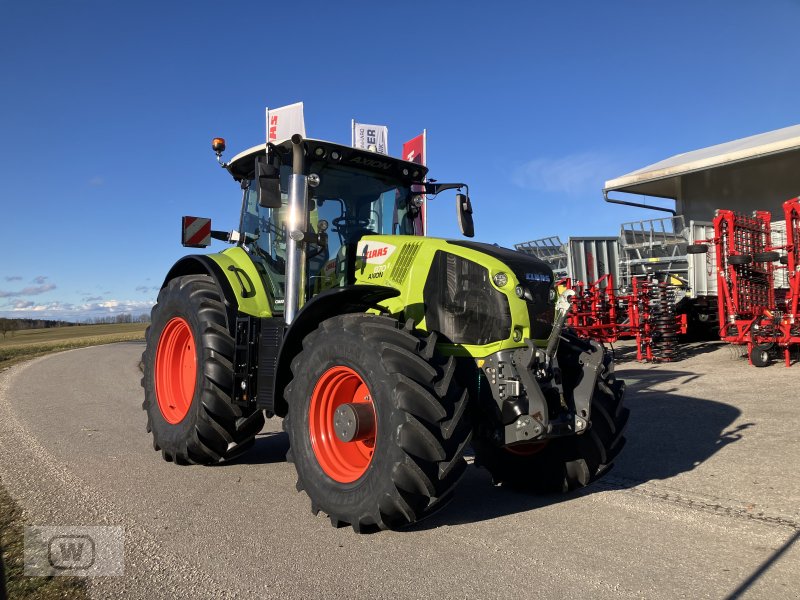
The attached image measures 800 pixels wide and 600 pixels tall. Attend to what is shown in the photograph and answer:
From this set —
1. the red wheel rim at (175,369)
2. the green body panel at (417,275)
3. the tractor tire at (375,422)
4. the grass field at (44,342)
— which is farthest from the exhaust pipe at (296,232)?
the grass field at (44,342)

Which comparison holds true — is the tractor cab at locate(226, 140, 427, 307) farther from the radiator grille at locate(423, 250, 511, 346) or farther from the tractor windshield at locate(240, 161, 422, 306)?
the radiator grille at locate(423, 250, 511, 346)

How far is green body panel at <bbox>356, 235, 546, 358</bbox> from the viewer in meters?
4.12

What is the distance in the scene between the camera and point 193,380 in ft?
19.2

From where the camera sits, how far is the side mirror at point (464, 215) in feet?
17.6

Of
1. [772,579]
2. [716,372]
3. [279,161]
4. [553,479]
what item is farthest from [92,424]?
[716,372]

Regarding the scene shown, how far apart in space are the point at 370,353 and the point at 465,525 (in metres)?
1.23

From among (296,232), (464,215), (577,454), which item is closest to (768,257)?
(464,215)

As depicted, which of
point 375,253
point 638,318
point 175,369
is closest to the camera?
point 375,253

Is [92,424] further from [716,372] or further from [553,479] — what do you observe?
[716,372]

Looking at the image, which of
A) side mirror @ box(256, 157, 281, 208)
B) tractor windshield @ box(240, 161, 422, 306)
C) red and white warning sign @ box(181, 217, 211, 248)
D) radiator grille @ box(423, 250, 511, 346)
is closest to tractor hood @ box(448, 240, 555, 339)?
radiator grille @ box(423, 250, 511, 346)

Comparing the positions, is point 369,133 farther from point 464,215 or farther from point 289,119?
point 464,215
